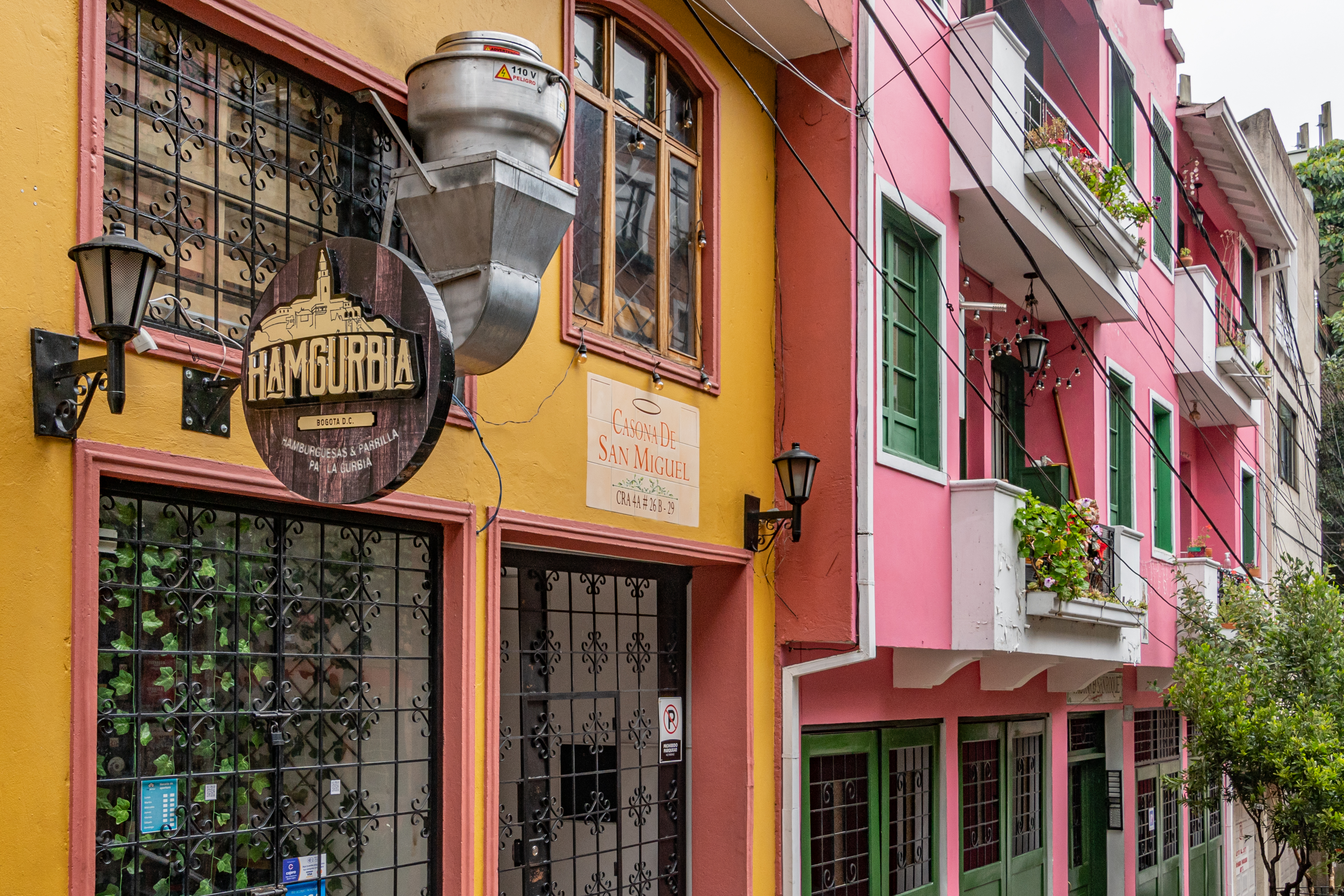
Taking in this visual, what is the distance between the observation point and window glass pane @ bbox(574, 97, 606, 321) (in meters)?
7.85

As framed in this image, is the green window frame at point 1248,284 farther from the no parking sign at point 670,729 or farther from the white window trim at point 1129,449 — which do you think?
the no parking sign at point 670,729

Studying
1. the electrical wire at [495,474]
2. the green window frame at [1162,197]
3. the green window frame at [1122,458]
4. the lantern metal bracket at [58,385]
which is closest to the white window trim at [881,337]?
the electrical wire at [495,474]

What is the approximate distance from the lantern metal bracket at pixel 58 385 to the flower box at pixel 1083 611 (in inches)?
321

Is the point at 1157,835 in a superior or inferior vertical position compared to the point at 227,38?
inferior

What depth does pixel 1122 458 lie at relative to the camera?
15.8m

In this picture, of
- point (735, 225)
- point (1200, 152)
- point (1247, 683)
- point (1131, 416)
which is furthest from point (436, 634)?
point (1200, 152)

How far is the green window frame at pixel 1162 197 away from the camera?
55.8ft

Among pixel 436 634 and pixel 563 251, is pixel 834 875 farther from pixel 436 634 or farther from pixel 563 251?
pixel 563 251

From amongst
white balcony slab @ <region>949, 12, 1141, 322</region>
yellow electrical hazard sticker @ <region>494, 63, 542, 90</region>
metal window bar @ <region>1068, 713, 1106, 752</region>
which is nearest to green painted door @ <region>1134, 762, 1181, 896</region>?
metal window bar @ <region>1068, 713, 1106, 752</region>

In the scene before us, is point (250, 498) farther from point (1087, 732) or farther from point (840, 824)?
point (1087, 732)

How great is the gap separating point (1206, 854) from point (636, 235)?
1576 centimetres

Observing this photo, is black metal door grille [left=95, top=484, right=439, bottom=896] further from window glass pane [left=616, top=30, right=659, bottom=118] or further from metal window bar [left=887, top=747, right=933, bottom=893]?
metal window bar [left=887, top=747, right=933, bottom=893]

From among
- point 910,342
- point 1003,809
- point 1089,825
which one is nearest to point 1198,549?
point 1089,825

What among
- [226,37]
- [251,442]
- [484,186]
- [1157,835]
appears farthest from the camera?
[1157,835]
